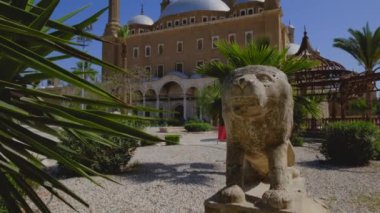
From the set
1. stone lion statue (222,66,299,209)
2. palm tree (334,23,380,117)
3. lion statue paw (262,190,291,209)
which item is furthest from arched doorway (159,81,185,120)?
lion statue paw (262,190,291,209)

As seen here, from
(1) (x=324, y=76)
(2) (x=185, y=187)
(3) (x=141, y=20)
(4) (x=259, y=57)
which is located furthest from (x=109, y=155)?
(3) (x=141, y=20)

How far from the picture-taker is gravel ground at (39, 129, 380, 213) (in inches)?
242

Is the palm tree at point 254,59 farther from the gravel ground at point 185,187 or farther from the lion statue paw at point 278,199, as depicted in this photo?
the lion statue paw at point 278,199

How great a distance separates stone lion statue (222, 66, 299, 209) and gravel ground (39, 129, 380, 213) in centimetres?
311

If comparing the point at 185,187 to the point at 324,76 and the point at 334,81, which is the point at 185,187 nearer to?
the point at 334,81

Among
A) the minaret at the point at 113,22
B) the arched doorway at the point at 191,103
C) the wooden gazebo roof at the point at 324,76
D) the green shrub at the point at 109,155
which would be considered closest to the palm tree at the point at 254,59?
the green shrub at the point at 109,155

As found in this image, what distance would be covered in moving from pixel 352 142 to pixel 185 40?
118 ft

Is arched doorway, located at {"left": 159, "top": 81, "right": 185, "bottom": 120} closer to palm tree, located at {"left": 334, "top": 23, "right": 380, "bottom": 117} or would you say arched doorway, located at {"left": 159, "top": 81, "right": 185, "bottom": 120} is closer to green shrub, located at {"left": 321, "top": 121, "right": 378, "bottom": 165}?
palm tree, located at {"left": 334, "top": 23, "right": 380, "bottom": 117}

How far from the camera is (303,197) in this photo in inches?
115

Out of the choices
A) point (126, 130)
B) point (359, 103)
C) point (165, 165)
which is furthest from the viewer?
point (359, 103)

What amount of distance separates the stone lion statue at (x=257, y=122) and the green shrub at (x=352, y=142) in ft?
28.1

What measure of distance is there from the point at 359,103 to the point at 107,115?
118 ft

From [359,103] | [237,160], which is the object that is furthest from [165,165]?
[359,103]

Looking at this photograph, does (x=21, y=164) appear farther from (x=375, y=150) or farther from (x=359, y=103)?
(x=359, y=103)
